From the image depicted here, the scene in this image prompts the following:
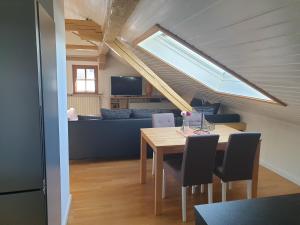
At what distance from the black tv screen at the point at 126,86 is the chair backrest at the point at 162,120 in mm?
4189

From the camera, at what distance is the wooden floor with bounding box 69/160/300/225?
255cm

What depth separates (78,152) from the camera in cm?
402

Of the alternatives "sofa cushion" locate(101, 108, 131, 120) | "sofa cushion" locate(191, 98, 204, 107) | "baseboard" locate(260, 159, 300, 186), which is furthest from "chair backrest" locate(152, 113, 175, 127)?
"sofa cushion" locate(191, 98, 204, 107)

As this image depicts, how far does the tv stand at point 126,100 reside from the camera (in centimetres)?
771

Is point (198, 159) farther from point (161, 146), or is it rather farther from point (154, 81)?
point (154, 81)

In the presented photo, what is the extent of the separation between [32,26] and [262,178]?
3535 millimetres

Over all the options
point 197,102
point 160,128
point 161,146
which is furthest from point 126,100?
point 161,146

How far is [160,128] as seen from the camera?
336 cm

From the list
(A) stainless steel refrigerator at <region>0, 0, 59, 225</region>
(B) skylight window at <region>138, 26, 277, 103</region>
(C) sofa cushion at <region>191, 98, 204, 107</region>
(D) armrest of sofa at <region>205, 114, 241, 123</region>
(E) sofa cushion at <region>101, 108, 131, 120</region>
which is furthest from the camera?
(C) sofa cushion at <region>191, 98, 204, 107</region>

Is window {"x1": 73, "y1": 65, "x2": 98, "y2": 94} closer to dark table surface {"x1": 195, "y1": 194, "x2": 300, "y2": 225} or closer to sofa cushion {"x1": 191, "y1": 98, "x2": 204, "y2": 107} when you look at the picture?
sofa cushion {"x1": 191, "y1": 98, "x2": 204, "y2": 107}

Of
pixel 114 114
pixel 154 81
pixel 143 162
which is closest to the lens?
pixel 143 162

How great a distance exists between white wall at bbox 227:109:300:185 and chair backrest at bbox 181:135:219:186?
5.18ft

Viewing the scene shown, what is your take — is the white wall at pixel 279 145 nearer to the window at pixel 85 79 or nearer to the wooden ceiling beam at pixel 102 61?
the wooden ceiling beam at pixel 102 61

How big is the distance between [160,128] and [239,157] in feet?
3.73
